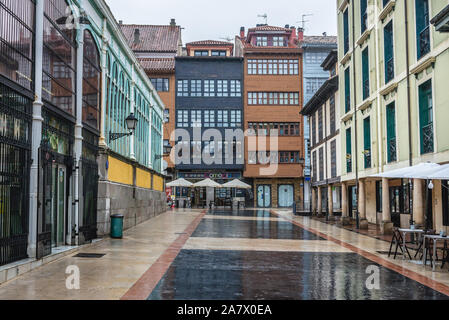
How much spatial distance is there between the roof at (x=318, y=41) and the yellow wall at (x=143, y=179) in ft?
98.8

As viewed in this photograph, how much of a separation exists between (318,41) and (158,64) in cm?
1743

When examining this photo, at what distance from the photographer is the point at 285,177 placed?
49656 mm

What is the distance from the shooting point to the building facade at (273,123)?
49.5 metres

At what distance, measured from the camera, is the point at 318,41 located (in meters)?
52.3

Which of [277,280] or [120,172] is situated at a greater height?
[120,172]

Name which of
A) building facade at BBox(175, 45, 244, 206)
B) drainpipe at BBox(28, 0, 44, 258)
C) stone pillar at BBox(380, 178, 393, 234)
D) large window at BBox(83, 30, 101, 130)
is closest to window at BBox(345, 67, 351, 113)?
stone pillar at BBox(380, 178, 393, 234)

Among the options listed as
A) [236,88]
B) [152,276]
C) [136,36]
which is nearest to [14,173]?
[152,276]

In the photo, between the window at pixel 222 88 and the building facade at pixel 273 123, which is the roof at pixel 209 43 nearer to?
the building facade at pixel 273 123

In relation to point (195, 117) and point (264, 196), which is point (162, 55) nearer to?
point (195, 117)

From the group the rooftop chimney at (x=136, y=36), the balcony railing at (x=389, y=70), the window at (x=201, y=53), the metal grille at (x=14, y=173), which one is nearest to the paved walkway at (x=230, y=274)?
the metal grille at (x=14, y=173)

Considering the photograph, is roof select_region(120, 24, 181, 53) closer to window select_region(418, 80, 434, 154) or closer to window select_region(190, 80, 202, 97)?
window select_region(190, 80, 202, 97)

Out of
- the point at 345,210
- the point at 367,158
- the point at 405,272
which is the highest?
the point at 367,158
